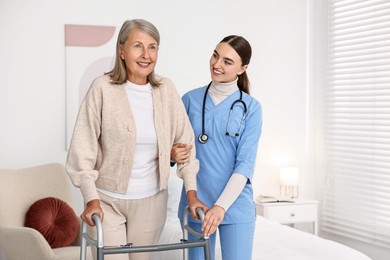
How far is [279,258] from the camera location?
3568mm

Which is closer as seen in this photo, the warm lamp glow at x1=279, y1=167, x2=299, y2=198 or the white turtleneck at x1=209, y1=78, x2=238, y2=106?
the white turtleneck at x1=209, y1=78, x2=238, y2=106

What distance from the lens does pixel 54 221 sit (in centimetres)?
432

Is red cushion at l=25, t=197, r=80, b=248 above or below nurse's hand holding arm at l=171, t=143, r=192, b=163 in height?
below

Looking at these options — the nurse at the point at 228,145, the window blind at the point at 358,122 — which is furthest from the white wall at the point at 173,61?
the nurse at the point at 228,145

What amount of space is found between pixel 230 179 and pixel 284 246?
1235 millimetres

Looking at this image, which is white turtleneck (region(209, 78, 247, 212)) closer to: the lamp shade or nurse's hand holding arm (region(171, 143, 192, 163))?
nurse's hand holding arm (region(171, 143, 192, 163))

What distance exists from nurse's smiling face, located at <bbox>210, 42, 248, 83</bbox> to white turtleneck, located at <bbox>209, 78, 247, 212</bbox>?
1.9 inches

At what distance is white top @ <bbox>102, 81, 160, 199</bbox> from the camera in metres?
2.50

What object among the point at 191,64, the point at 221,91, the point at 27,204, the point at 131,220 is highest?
the point at 191,64

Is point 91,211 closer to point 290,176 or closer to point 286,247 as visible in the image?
point 286,247

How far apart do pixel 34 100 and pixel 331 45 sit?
242 centimetres

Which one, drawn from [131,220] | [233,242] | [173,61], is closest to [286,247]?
[233,242]

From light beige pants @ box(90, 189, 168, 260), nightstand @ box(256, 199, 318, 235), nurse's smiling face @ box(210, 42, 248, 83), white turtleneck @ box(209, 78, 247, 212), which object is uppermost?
nurse's smiling face @ box(210, 42, 248, 83)

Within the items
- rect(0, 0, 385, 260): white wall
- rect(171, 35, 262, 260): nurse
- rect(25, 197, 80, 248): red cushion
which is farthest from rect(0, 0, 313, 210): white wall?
rect(171, 35, 262, 260): nurse
